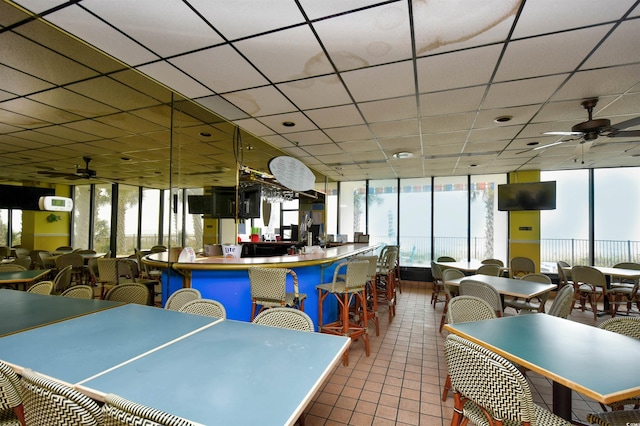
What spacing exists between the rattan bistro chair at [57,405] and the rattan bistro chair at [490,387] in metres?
1.56

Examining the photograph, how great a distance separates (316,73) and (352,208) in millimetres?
6627

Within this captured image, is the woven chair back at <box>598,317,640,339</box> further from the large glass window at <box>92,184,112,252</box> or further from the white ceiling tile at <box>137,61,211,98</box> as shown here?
the large glass window at <box>92,184,112,252</box>

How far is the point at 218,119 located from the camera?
4.17 m

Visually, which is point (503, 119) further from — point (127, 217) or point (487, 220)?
point (127, 217)

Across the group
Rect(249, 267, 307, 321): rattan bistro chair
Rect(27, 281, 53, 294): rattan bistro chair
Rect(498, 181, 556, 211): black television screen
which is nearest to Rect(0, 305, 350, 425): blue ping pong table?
Rect(249, 267, 307, 321): rattan bistro chair

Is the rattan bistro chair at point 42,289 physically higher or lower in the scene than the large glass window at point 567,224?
lower

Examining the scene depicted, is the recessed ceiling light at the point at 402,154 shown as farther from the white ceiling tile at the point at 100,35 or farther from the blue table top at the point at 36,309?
the blue table top at the point at 36,309

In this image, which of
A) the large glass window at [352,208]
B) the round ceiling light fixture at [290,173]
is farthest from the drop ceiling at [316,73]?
the large glass window at [352,208]

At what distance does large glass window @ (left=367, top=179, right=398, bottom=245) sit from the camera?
8.76 metres

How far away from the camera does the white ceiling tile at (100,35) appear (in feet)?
6.77

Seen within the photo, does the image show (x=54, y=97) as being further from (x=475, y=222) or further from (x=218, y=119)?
(x=475, y=222)

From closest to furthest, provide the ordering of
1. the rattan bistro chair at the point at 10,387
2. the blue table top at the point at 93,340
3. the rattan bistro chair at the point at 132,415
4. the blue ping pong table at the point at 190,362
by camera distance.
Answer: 1. the rattan bistro chair at the point at 132,415
2. the blue ping pong table at the point at 190,362
3. the rattan bistro chair at the point at 10,387
4. the blue table top at the point at 93,340

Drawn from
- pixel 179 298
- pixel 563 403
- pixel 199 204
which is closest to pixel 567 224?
pixel 563 403

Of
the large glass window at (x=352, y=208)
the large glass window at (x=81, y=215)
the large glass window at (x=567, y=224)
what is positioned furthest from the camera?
the large glass window at (x=81, y=215)
